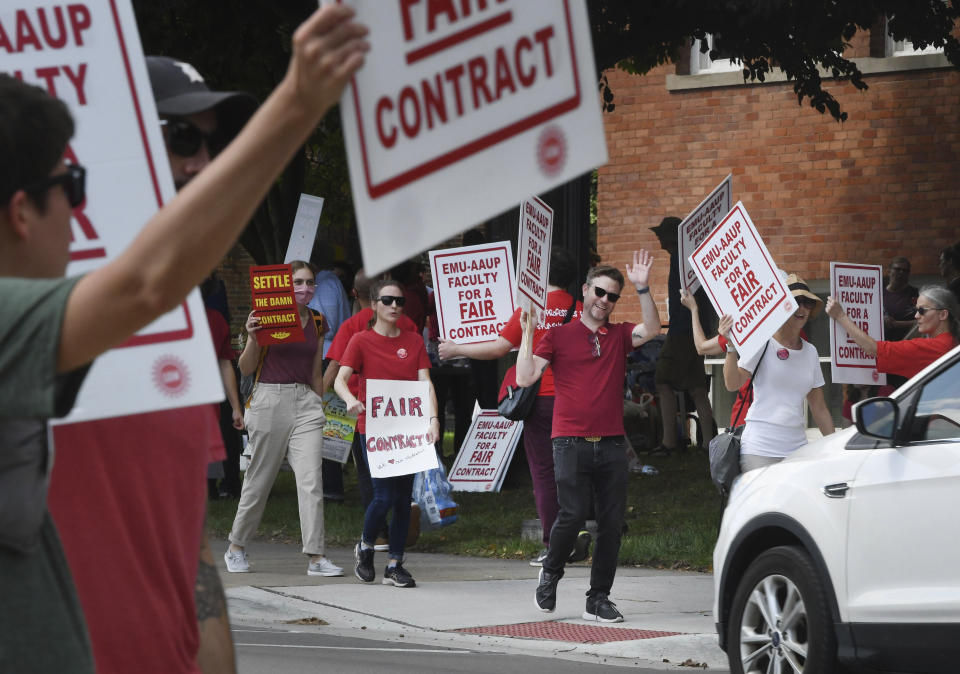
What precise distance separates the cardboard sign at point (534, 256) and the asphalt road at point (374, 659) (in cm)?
244

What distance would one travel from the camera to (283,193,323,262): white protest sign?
504 inches

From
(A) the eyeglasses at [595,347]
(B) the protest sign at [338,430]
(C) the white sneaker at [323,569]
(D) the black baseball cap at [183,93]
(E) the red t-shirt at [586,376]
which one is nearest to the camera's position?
(D) the black baseball cap at [183,93]

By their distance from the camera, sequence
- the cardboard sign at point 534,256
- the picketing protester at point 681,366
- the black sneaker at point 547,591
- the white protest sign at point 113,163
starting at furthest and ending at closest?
the picketing protester at point 681,366, the cardboard sign at point 534,256, the black sneaker at point 547,591, the white protest sign at point 113,163

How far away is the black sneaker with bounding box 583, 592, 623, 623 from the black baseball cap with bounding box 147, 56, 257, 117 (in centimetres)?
653

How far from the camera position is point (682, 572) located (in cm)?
1134

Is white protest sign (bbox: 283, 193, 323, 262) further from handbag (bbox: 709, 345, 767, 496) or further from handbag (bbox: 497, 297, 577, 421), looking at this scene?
handbag (bbox: 709, 345, 767, 496)

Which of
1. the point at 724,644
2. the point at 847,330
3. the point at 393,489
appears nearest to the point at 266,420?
the point at 393,489

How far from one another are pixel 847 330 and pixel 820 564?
4.38 meters

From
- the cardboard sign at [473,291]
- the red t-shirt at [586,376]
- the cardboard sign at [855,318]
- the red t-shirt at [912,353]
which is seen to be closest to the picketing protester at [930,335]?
the red t-shirt at [912,353]

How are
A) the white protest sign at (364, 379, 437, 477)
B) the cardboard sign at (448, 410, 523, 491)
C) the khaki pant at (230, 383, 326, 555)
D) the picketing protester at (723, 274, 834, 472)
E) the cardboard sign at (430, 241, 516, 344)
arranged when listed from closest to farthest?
1. the picketing protester at (723, 274, 834, 472)
2. the white protest sign at (364, 379, 437, 477)
3. the khaki pant at (230, 383, 326, 555)
4. the cardboard sign at (430, 241, 516, 344)
5. the cardboard sign at (448, 410, 523, 491)

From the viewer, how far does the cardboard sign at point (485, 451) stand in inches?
543

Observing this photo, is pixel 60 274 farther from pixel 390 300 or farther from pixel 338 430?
pixel 338 430

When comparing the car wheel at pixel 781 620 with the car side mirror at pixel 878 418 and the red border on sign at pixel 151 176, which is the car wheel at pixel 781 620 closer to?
the car side mirror at pixel 878 418

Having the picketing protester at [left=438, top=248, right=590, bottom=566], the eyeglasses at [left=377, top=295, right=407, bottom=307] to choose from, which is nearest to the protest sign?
the picketing protester at [left=438, top=248, right=590, bottom=566]
